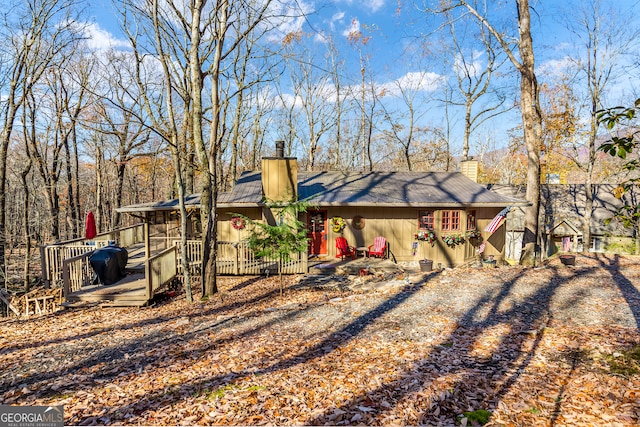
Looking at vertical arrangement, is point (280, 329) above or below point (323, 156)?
below

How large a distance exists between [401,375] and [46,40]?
17.1 metres

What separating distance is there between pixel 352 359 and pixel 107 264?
7.95m

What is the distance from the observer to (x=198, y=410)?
140 inches

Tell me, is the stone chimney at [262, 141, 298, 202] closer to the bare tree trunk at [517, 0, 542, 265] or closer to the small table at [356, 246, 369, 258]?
the small table at [356, 246, 369, 258]

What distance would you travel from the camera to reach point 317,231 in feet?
43.5

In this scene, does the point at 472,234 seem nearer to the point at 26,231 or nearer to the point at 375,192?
the point at 375,192

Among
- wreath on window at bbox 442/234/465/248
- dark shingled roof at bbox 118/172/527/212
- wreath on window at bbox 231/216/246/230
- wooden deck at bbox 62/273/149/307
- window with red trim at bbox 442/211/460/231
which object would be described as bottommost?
wooden deck at bbox 62/273/149/307

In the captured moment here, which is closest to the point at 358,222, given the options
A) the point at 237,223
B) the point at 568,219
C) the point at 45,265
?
the point at 237,223

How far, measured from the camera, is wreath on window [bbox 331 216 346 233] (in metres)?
13.0

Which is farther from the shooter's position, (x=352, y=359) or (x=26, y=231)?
(x=26, y=231)

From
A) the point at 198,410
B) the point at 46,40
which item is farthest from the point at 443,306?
the point at 46,40

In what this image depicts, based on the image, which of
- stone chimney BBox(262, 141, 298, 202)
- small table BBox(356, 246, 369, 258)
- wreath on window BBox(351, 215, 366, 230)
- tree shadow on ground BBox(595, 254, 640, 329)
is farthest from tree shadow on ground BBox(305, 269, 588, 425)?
stone chimney BBox(262, 141, 298, 202)

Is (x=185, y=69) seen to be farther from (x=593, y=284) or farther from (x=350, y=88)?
(x=350, y=88)

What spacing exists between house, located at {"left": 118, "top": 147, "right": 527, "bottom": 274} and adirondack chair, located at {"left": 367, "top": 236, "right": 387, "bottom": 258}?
0.33 m
